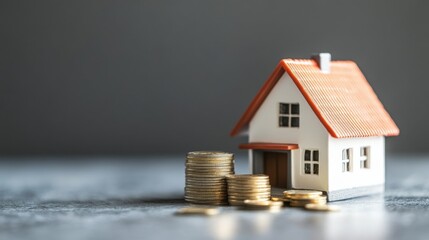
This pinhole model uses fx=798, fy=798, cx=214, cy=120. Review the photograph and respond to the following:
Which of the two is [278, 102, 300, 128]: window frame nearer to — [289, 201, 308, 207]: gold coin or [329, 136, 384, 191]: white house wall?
[329, 136, 384, 191]: white house wall

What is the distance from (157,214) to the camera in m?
8.65

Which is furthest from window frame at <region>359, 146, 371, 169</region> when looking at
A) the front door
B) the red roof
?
the front door

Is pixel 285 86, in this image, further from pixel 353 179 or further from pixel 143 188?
pixel 143 188

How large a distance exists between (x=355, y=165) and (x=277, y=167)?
0.99 metres

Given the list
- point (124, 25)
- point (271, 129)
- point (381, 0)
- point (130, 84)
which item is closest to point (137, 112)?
point (130, 84)

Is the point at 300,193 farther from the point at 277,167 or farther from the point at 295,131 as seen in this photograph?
the point at 277,167

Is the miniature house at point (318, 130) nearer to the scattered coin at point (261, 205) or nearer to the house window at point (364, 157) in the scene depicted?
the house window at point (364, 157)

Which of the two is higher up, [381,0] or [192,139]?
[381,0]

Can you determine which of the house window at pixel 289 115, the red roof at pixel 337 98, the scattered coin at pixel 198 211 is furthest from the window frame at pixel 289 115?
the scattered coin at pixel 198 211

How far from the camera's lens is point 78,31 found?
56.6 ft

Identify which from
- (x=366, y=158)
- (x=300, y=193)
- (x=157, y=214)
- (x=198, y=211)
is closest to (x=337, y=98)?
(x=366, y=158)

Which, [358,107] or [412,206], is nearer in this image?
[412,206]

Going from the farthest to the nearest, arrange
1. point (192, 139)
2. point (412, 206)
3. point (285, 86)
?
point (192, 139) < point (285, 86) < point (412, 206)

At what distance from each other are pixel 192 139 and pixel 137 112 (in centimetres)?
137
